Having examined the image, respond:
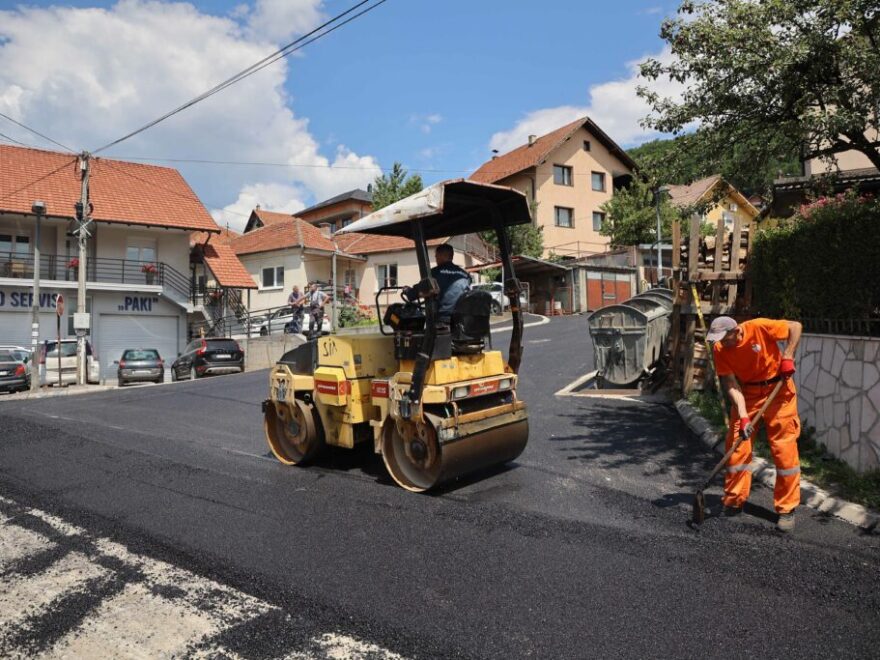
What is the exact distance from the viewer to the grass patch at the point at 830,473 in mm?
5035

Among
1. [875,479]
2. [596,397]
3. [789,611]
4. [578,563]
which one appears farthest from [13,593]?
[596,397]

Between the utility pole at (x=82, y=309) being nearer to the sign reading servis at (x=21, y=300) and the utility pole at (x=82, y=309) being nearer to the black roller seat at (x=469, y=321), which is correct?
the sign reading servis at (x=21, y=300)

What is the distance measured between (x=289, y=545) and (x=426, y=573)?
1120 millimetres

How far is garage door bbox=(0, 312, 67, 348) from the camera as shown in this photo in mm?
25641

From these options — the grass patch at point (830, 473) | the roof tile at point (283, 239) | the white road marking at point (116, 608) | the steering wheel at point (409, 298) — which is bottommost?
the white road marking at point (116, 608)

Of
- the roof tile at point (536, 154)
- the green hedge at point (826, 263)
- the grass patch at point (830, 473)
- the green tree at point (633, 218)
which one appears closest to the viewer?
the grass patch at point (830, 473)

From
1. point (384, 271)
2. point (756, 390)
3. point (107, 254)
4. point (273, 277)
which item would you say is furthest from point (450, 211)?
point (273, 277)

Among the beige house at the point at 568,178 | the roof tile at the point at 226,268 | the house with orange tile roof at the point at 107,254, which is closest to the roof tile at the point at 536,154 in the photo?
the beige house at the point at 568,178

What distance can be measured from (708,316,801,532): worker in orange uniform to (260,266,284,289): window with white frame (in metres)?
32.2

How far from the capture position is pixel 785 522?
4633mm

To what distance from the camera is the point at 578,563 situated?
4141 mm

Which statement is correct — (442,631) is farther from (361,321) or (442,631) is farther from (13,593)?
(361,321)

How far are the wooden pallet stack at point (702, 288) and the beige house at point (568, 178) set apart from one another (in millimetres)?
27662

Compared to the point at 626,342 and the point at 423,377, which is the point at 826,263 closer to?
the point at 423,377
